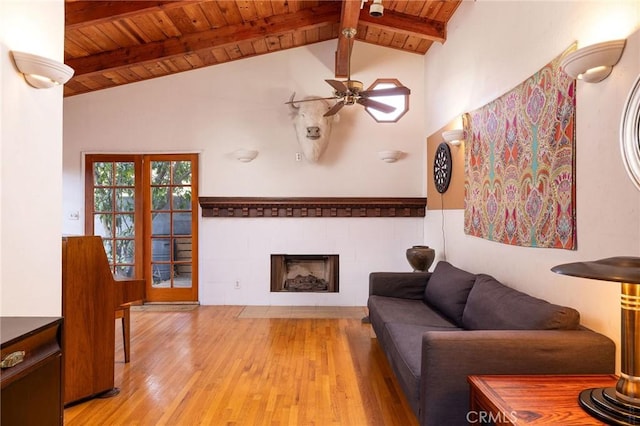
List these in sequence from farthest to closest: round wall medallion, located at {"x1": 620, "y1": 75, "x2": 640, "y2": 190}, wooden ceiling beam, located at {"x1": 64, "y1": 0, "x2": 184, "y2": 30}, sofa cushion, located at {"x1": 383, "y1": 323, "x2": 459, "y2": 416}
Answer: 1. wooden ceiling beam, located at {"x1": 64, "y1": 0, "x2": 184, "y2": 30}
2. sofa cushion, located at {"x1": 383, "y1": 323, "x2": 459, "y2": 416}
3. round wall medallion, located at {"x1": 620, "y1": 75, "x2": 640, "y2": 190}

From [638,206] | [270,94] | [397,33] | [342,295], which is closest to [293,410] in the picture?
[638,206]

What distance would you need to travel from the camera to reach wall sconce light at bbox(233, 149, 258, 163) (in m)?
5.08

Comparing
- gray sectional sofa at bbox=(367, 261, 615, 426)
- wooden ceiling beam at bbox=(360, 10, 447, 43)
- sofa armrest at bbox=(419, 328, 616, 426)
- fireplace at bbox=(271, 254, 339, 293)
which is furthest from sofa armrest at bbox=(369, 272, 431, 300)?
wooden ceiling beam at bbox=(360, 10, 447, 43)

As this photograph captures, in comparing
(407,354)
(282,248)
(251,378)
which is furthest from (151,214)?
(407,354)

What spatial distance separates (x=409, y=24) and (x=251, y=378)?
13.7 feet

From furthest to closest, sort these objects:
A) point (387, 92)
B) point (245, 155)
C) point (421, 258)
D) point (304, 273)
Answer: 1. point (304, 273)
2. point (245, 155)
3. point (421, 258)
4. point (387, 92)

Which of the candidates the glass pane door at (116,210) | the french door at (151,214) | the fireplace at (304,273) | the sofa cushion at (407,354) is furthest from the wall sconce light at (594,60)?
the glass pane door at (116,210)

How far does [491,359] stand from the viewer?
177 centimetres

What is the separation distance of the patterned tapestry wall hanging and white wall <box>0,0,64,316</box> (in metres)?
2.95

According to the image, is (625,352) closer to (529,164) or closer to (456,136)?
(529,164)

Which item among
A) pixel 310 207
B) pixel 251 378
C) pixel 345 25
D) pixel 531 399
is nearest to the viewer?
pixel 531 399

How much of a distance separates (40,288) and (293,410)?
1.67 metres

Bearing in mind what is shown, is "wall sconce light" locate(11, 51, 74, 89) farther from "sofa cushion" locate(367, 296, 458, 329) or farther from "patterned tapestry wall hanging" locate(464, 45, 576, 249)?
"patterned tapestry wall hanging" locate(464, 45, 576, 249)

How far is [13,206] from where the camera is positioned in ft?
6.16
